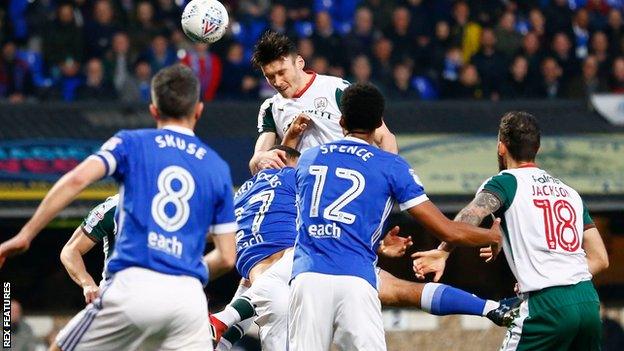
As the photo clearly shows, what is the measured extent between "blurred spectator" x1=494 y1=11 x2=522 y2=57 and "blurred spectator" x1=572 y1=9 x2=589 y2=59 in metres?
0.86

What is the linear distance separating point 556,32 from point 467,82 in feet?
6.40

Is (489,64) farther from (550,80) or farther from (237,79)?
(237,79)

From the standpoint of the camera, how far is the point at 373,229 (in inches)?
329

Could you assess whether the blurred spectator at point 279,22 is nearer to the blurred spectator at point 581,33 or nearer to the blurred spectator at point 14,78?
the blurred spectator at point 14,78

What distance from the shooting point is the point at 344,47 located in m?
17.8

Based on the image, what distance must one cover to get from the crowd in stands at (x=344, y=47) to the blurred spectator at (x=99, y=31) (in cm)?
1

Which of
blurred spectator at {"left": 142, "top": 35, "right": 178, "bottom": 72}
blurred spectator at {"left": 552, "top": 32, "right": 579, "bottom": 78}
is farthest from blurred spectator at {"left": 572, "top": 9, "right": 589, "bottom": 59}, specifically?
blurred spectator at {"left": 142, "top": 35, "right": 178, "bottom": 72}

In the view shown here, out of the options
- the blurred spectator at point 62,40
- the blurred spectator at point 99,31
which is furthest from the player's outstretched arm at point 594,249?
the blurred spectator at point 62,40

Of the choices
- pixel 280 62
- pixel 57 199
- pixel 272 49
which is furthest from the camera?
pixel 280 62

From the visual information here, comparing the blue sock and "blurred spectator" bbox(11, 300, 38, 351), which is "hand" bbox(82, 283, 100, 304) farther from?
"blurred spectator" bbox(11, 300, 38, 351)

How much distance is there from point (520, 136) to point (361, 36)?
9.53m

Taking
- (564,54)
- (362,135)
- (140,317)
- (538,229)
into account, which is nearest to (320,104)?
(362,135)

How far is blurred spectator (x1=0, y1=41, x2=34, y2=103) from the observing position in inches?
656

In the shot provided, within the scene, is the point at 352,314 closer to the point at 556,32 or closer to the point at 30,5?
the point at 30,5
